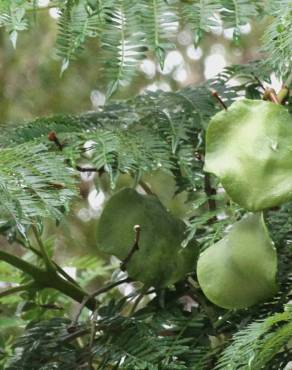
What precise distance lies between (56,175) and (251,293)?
0.16 meters

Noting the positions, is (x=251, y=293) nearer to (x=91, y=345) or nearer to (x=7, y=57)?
(x=91, y=345)

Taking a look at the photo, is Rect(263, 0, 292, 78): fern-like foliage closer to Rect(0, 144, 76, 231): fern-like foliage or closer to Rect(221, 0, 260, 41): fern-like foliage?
Rect(221, 0, 260, 41): fern-like foliage

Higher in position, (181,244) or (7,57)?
(181,244)

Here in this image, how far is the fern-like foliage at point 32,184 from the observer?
23.7 inches

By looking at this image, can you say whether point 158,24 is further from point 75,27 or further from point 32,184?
point 32,184

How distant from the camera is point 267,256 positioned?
2.07ft

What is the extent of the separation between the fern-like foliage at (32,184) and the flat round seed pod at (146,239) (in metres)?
0.09

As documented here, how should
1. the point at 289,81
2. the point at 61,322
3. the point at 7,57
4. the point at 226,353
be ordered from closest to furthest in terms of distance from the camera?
the point at 226,353 < the point at 289,81 < the point at 61,322 < the point at 7,57

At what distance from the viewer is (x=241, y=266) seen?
64 cm

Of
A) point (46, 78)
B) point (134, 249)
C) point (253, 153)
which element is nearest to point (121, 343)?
point (134, 249)

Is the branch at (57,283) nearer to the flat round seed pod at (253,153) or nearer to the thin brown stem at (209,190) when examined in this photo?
the thin brown stem at (209,190)

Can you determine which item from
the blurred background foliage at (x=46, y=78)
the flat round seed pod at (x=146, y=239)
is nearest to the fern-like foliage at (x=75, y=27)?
the flat round seed pod at (x=146, y=239)

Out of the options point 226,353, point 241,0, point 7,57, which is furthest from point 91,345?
point 7,57

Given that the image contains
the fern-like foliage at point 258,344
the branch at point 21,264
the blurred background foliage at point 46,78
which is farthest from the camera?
the blurred background foliage at point 46,78
